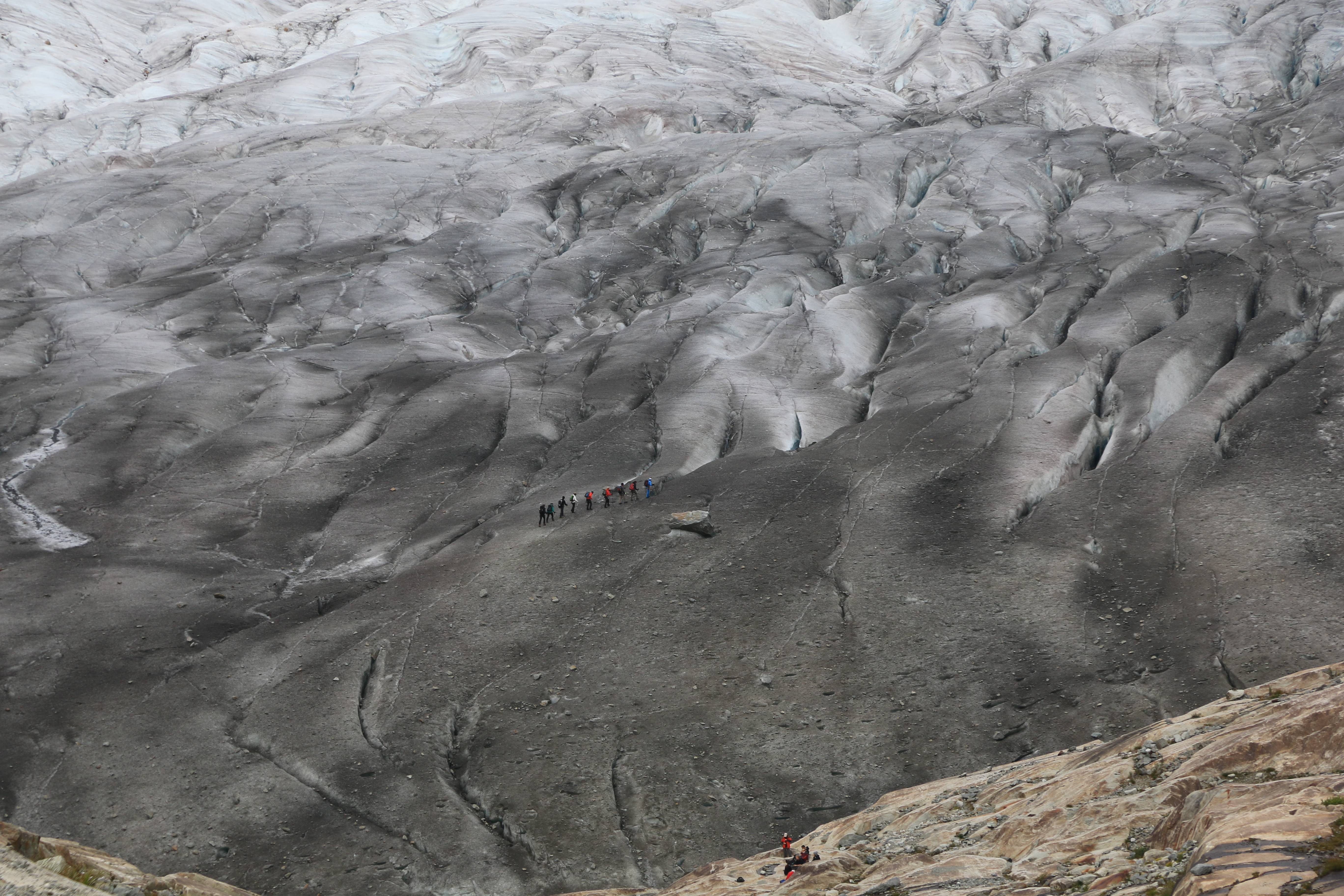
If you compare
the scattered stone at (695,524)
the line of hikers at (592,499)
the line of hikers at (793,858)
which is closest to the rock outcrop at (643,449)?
the scattered stone at (695,524)

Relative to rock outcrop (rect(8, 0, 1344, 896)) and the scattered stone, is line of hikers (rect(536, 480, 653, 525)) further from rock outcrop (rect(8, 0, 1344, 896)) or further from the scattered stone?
the scattered stone

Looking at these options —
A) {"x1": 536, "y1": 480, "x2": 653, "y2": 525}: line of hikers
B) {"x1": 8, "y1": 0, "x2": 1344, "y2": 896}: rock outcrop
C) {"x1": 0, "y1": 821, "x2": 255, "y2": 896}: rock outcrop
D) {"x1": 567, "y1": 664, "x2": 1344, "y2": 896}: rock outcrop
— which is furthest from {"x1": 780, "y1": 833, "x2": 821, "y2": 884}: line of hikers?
{"x1": 536, "y1": 480, "x2": 653, "y2": 525}: line of hikers

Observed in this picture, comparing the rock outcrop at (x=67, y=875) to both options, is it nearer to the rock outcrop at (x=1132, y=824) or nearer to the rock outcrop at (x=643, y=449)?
the rock outcrop at (x=643, y=449)

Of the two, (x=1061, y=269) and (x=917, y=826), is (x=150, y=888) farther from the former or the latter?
(x=1061, y=269)

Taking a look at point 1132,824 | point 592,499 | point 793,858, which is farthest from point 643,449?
point 1132,824

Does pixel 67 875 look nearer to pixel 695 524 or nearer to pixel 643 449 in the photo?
pixel 695 524
